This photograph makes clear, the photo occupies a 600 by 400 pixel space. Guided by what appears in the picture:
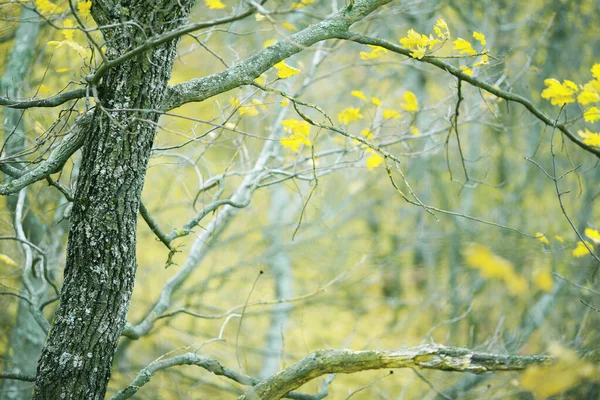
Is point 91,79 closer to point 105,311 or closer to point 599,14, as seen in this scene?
point 105,311

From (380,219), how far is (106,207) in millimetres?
10515

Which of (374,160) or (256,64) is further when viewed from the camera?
(374,160)

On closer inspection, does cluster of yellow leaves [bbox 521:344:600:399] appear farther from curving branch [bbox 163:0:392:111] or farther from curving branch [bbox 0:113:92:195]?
curving branch [bbox 0:113:92:195]

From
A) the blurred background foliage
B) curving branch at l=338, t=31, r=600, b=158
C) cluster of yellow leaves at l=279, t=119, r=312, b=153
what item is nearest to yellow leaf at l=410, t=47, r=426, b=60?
curving branch at l=338, t=31, r=600, b=158

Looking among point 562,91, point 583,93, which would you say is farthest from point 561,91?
point 583,93

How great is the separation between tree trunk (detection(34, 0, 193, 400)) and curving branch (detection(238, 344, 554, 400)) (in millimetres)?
791

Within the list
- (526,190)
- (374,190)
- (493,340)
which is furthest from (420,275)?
(493,340)

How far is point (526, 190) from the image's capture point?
32.3 feet

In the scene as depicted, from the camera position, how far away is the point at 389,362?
9.05ft

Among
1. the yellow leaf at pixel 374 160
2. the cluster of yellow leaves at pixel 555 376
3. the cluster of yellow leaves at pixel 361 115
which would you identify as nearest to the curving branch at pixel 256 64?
the cluster of yellow leaves at pixel 361 115

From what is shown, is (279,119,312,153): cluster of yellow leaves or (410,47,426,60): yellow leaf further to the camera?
(279,119,312,153): cluster of yellow leaves

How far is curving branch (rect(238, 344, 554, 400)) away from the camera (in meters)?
2.69

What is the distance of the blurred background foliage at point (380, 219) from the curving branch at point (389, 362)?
71.2 inches

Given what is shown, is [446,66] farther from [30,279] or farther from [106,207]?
[30,279]
